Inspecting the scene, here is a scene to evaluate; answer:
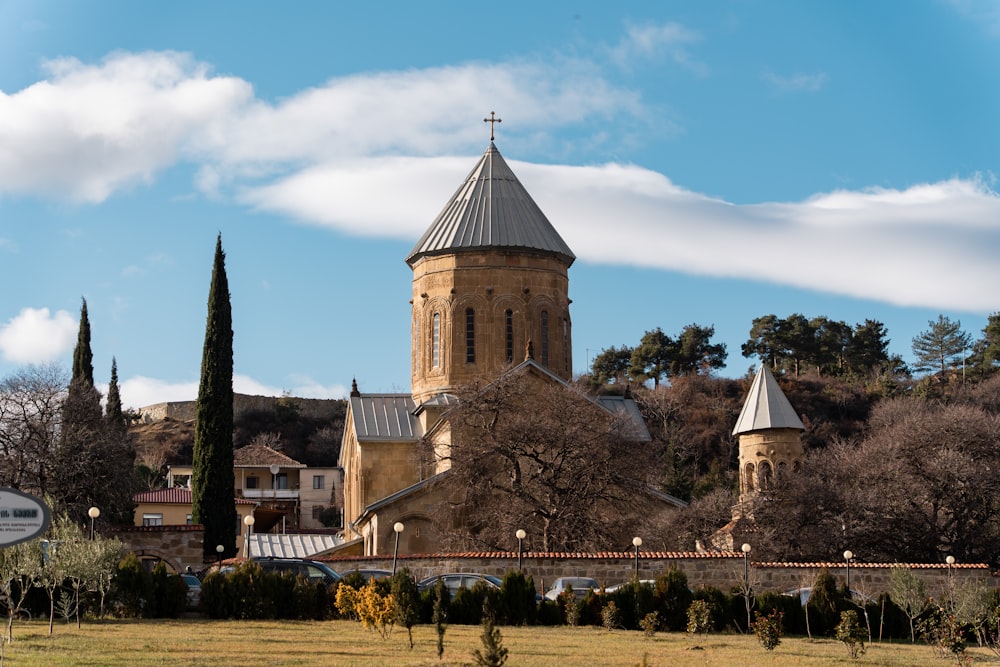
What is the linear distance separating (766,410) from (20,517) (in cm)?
2985

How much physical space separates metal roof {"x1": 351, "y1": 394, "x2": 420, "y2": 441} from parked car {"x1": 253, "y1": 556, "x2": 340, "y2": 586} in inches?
570

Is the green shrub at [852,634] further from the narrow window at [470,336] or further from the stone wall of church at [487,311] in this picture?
the narrow window at [470,336]

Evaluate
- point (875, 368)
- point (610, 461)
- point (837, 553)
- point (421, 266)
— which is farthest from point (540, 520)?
point (875, 368)

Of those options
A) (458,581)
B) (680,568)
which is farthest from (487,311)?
(458,581)

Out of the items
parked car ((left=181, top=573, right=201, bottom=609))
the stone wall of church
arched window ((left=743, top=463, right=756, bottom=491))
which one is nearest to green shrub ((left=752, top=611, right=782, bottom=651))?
parked car ((left=181, top=573, right=201, bottom=609))

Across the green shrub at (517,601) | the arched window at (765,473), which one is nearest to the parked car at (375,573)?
the green shrub at (517,601)

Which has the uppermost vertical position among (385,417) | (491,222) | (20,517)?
(491,222)

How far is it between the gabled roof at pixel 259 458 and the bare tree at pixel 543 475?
27446mm

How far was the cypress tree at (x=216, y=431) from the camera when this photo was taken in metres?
32.4

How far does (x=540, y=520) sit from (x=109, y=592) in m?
11.5

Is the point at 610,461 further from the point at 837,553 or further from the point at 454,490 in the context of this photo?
the point at 837,553

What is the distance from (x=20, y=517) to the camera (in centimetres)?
1170

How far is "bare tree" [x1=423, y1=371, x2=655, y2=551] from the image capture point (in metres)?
28.9

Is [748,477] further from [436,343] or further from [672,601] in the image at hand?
[672,601]
